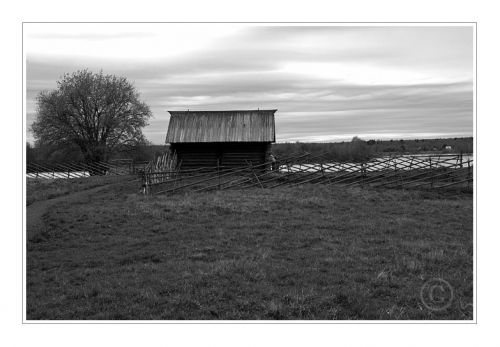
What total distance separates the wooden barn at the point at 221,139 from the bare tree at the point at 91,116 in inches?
555

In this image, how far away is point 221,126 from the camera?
111ft

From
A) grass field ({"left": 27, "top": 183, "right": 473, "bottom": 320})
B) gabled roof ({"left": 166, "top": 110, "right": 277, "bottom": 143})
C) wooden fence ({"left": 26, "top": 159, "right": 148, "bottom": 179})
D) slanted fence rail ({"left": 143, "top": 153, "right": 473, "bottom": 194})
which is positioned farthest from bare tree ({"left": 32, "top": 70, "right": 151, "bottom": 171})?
grass field ({"left": 27, "top": 183, "right": 473, "bottom": 320})

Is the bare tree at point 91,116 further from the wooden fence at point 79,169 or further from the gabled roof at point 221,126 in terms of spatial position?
the gabled roof at point 221,126

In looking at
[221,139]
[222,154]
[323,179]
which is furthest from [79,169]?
[323,179]

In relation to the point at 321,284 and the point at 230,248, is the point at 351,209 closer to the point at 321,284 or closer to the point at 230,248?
the point at 230,248

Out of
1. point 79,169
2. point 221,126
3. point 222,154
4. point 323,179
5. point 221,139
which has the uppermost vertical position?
point 221,126

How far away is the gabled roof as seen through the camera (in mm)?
32875

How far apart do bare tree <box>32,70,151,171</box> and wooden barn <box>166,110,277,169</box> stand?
14.1 m

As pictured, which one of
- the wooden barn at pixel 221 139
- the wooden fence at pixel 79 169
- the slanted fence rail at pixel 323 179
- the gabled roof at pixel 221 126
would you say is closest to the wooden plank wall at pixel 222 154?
the wooden barn at pixel 221 139

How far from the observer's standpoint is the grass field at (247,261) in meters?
7.07

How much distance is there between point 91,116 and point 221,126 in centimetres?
1895

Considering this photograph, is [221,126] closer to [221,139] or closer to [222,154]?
[221,139]

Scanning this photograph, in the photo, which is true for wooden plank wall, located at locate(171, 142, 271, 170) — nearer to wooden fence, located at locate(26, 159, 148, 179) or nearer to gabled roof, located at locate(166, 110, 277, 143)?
gabled roof, located at locate(166, 110, 277, 143)

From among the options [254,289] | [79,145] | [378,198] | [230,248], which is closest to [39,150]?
[79,145]
